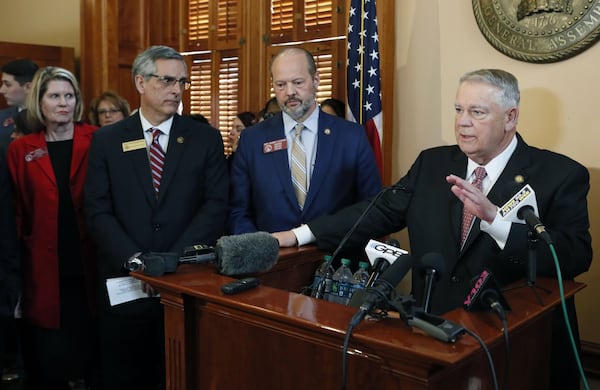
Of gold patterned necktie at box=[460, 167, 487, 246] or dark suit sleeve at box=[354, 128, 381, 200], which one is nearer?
gold patterned necktie at box=[460, 167, 487, 246]

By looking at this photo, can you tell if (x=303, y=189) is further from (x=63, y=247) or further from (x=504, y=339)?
(x=504, y=339)

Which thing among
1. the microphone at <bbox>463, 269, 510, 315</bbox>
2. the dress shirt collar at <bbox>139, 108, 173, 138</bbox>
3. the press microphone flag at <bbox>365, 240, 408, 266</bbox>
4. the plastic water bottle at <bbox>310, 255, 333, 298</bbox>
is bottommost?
the plastic water bottle at <bbox>310, 255, 333, 298</bbox>

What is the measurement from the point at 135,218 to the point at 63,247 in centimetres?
58

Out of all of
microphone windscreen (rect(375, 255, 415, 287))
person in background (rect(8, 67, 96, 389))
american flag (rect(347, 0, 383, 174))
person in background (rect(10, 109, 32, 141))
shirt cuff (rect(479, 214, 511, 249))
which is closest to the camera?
microphone windscreen (rect(375, 255, 415, 287))

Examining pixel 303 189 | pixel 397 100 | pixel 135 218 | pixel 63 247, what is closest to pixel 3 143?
pixel 63 247

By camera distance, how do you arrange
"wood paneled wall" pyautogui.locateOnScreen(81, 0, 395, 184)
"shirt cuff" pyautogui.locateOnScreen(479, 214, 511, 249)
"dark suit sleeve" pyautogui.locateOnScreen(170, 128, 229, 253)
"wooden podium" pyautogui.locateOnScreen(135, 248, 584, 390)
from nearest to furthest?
"wooden podium" pyautogui.locateOnScreen(135, 248, 584, 390) → "shirt cuff" pyautogui.locateOnScreen(479, 214, 511, 249) → "dark suit sleeve" pyautogui.locateOnScreen(170, 128, 229, 253) → "wood paneled wall" pyautogui.locateOnScreen(81, 0, 395, 184)

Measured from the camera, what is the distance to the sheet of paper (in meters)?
2.30

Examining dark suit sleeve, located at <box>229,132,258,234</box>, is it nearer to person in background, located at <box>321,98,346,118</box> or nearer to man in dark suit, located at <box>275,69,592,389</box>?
man in dark suit, located at <box>275,69,592,389</box>

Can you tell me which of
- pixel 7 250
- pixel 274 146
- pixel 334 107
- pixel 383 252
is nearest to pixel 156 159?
pixel 274 146

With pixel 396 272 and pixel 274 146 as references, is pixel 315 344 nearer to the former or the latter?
pixel 396 272

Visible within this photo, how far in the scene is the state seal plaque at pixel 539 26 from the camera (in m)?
2.92

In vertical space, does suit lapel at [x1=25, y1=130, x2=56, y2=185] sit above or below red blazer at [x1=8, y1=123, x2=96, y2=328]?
above

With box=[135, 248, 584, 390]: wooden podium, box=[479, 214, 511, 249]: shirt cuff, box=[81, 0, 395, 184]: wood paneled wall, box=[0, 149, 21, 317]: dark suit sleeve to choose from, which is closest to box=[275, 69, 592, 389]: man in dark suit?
box=[479, 214, 511, 249]: shirt cuff

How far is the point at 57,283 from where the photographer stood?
9.48 feet
